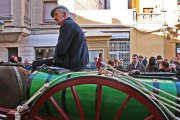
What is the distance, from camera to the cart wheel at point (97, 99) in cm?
319

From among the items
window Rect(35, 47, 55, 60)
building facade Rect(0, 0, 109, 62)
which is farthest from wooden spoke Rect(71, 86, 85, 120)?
window Rect(35, 47, 55, 60)

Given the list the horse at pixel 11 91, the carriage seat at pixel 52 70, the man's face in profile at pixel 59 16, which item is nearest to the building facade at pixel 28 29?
the man's face in profile at pixel 59 16

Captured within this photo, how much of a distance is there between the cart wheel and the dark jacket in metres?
0.78

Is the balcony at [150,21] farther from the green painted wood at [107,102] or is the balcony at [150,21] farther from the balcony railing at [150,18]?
the green painted wood at [107,102]

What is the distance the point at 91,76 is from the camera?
336 centimetres

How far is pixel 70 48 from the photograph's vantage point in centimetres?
439

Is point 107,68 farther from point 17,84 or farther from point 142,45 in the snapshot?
point 142,45

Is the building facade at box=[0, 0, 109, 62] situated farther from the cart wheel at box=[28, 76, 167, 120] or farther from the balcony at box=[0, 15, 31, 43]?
the cart wheel at box=[28, 76, 167, 120]

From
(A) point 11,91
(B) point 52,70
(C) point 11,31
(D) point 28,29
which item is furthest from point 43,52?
(B) point 52,70

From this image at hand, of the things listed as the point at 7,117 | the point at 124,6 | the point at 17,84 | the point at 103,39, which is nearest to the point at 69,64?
the point at 17,84

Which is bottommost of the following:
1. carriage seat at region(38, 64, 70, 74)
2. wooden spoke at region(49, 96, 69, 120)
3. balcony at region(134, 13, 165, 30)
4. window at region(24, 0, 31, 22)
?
wooden spoke at region(49, 96, 69, 120)

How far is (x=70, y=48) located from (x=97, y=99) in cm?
110

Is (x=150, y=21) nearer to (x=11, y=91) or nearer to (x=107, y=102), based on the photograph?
(x=11, y=91)

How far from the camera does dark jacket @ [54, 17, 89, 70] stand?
4324 mm
